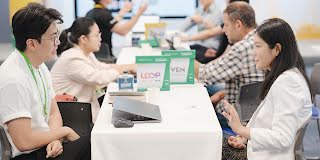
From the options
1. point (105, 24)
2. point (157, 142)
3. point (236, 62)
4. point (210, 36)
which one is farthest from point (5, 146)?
point (210, 36)

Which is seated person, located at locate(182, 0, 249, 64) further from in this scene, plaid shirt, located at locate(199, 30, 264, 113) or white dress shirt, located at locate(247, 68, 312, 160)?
white dress shirt, located at locate(247, 68, 312, 160)

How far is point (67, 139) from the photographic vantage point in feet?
8.49

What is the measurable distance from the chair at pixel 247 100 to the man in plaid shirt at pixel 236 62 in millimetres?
133

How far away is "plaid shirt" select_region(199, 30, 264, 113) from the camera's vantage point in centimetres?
337

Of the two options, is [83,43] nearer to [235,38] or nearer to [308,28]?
[235,38]

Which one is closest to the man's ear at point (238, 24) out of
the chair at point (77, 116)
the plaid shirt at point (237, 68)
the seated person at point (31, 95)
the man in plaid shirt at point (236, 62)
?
the man in plaid shirt at point (236, 62)

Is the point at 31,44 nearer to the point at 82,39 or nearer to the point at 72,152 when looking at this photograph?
the point at 72,152

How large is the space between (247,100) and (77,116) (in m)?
1.03

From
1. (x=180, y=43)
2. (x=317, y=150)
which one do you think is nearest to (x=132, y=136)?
(x=317, y=150)

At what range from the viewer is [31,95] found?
2.40 metres

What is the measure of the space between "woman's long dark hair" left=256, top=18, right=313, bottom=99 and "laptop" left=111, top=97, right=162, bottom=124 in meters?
0.59

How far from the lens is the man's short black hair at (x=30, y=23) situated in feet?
7.79

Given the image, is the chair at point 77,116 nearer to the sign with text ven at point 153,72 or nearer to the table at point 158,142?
the sign with text ven at point 153,72

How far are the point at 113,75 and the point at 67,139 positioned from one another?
96 cm
